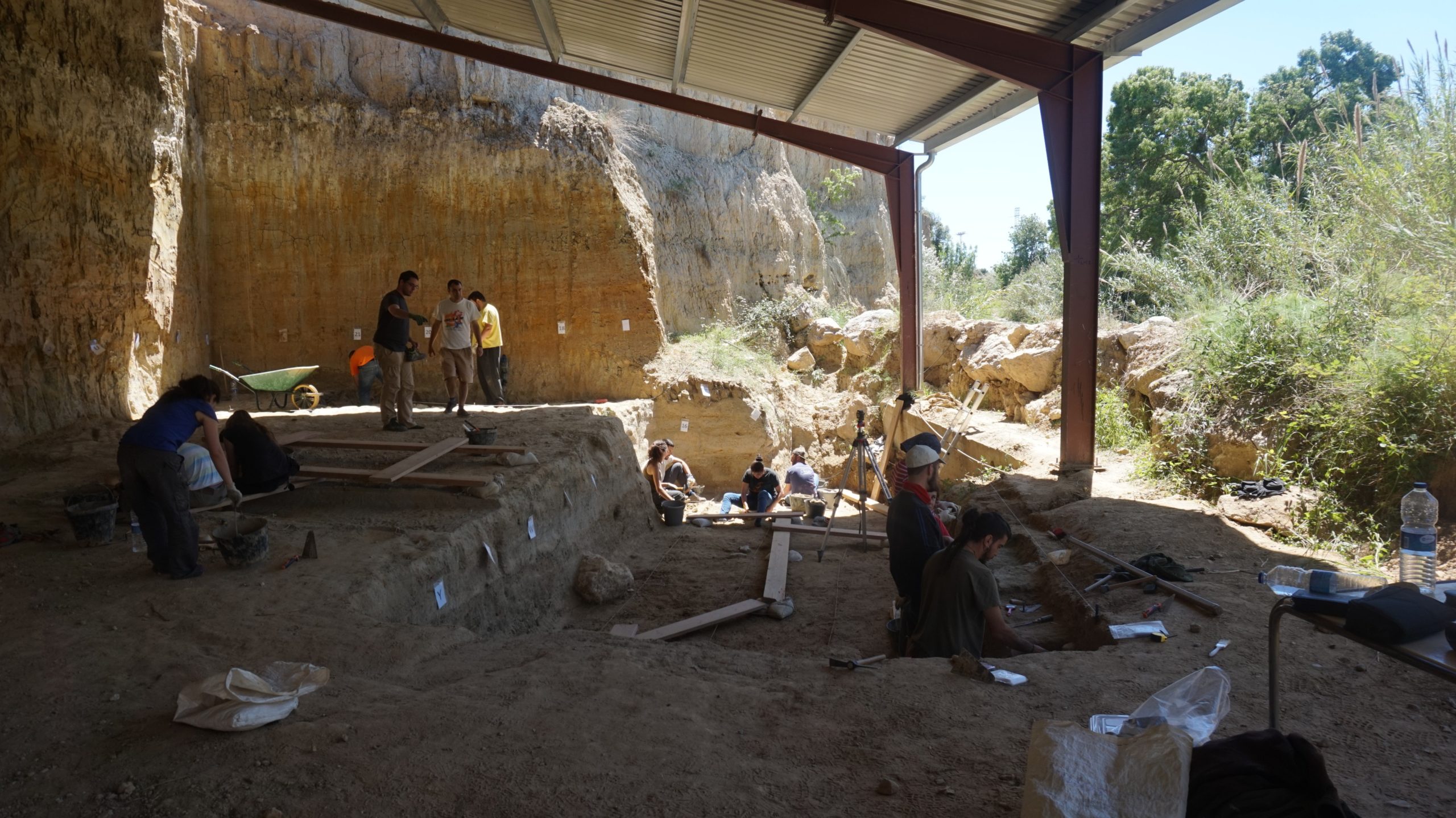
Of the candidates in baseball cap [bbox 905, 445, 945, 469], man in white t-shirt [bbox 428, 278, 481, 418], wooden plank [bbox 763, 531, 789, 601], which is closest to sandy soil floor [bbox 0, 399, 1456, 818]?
→ wooden plank [bbox 763, 531, 789, 601]

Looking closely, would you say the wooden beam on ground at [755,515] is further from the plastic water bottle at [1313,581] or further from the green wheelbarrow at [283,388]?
the plastic water bottle at [1313,581]

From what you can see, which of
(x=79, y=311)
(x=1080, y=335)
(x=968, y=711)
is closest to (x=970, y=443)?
(x=1080, y=335)

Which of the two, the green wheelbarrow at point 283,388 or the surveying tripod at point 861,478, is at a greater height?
the green wheelbarrow at point 283,388

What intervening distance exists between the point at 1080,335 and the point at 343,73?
545 inches

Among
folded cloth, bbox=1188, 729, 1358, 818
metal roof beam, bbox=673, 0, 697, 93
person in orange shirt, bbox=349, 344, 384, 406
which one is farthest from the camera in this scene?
person in orange shirt, bbox=349, 344, 384, 406

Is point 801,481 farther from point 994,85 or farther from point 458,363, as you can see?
point 994,85

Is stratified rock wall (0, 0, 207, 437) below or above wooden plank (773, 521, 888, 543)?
above

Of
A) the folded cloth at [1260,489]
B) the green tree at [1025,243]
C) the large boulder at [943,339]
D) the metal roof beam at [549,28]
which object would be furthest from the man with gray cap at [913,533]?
the green tree at [1025,243]

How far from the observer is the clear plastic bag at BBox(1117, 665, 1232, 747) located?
9.25 ft

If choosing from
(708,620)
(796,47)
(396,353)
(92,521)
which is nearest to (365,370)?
(396,353)

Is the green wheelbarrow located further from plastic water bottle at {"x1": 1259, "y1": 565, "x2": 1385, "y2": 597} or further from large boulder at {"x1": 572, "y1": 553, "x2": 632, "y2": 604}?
plastic water bottle at {"x1": 1259, "y1": 565, "x2": 1385, "y2": 597}

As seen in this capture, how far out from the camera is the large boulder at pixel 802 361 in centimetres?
1870

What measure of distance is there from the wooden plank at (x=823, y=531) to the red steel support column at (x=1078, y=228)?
2289mm

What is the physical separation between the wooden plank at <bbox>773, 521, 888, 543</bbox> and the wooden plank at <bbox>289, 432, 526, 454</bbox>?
11.4ft
